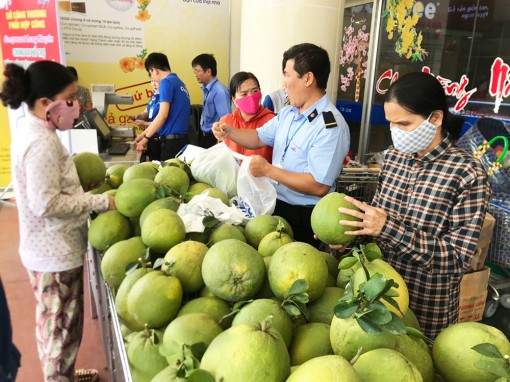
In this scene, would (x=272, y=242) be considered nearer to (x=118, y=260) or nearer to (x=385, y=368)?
(x=118, y=260)

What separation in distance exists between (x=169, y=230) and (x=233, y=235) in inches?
9.0

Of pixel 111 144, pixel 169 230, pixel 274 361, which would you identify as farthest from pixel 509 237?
pixel 111 144

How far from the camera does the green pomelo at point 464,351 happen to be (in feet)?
2.85

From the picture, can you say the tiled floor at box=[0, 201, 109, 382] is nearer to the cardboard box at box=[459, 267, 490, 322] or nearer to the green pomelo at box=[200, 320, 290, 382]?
the green pomelo at box=[200, 320, 290, 382]

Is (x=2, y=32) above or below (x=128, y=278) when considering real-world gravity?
above

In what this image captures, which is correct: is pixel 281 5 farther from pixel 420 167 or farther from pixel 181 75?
pixel 420 167

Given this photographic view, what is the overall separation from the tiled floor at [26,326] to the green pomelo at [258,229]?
155 centimetres

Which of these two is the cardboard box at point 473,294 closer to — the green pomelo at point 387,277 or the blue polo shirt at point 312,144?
the blue polo shirt at point 312,144

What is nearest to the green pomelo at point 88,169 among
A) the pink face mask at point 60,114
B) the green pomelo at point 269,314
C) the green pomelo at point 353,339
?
the pink face mask at point 60,114

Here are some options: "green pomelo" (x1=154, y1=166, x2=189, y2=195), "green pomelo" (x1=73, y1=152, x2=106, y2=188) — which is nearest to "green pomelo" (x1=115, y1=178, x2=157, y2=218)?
"green pomelo" (x1=154, y1=166, x2=189, y2=195)

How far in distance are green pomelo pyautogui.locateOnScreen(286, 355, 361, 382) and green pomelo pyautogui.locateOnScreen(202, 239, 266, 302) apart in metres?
0.39

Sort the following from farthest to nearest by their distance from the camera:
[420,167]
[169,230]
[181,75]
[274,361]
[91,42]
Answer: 1. [181,75]
2. [91,42]
3. [420,167]
4. [169,230]
5. [274,361]

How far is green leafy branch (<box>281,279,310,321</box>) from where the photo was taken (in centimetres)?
102

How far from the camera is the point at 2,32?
4844mm
